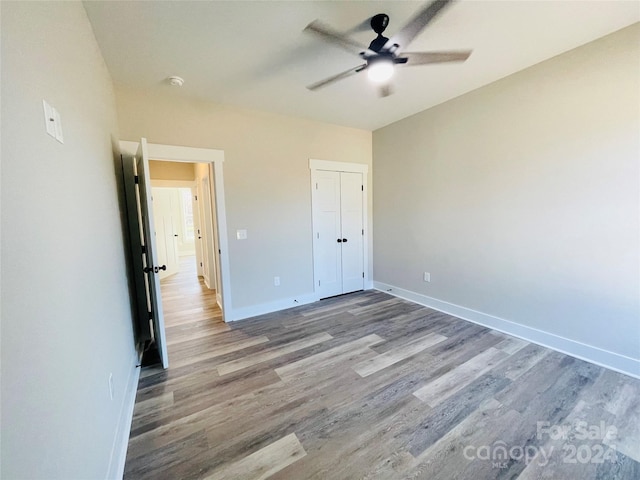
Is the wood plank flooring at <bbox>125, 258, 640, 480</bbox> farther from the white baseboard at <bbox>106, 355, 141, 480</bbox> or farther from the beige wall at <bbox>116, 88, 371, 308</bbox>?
the beige wall at <bbox>116, 88, 371, 308</bbox>

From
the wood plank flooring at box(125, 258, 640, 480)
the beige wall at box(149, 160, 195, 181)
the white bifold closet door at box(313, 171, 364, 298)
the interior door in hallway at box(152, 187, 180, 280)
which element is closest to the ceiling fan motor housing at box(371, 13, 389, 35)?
the white bifold closet door at box(313, 171, 364, 298)

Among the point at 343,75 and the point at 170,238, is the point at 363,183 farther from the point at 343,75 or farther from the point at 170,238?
the point at 170,238

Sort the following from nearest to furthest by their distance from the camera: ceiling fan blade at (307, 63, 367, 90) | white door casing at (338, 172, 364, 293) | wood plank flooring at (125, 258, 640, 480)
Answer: wood plank flooring at (125, 258, 640, 480), ceiling fan blade at (307, 63, 367, 90), white door casing at (338, 172, 364, 293)

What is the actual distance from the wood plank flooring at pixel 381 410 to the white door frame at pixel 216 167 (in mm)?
661

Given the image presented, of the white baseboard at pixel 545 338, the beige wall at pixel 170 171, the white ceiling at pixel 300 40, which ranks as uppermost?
the white ceiling at pixel 300 40

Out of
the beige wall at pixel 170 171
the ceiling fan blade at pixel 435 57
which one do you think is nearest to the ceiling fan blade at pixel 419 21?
the ceiling fan blade at pixel 435 57

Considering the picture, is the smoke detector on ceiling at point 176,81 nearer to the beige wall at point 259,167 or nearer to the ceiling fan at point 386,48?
the beige wall at point 259,167

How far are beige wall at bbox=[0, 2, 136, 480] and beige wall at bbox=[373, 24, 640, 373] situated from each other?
352 centimetres

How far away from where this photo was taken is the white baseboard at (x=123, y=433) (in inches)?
55.2

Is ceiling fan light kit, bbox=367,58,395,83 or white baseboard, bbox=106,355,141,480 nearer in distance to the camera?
white baseboard, bbox=106,355,141,480

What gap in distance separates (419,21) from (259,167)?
2.47 m

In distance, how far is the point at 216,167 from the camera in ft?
10.6

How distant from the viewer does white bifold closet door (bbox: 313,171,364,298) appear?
162 inches

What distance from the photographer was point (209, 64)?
2365 mm
